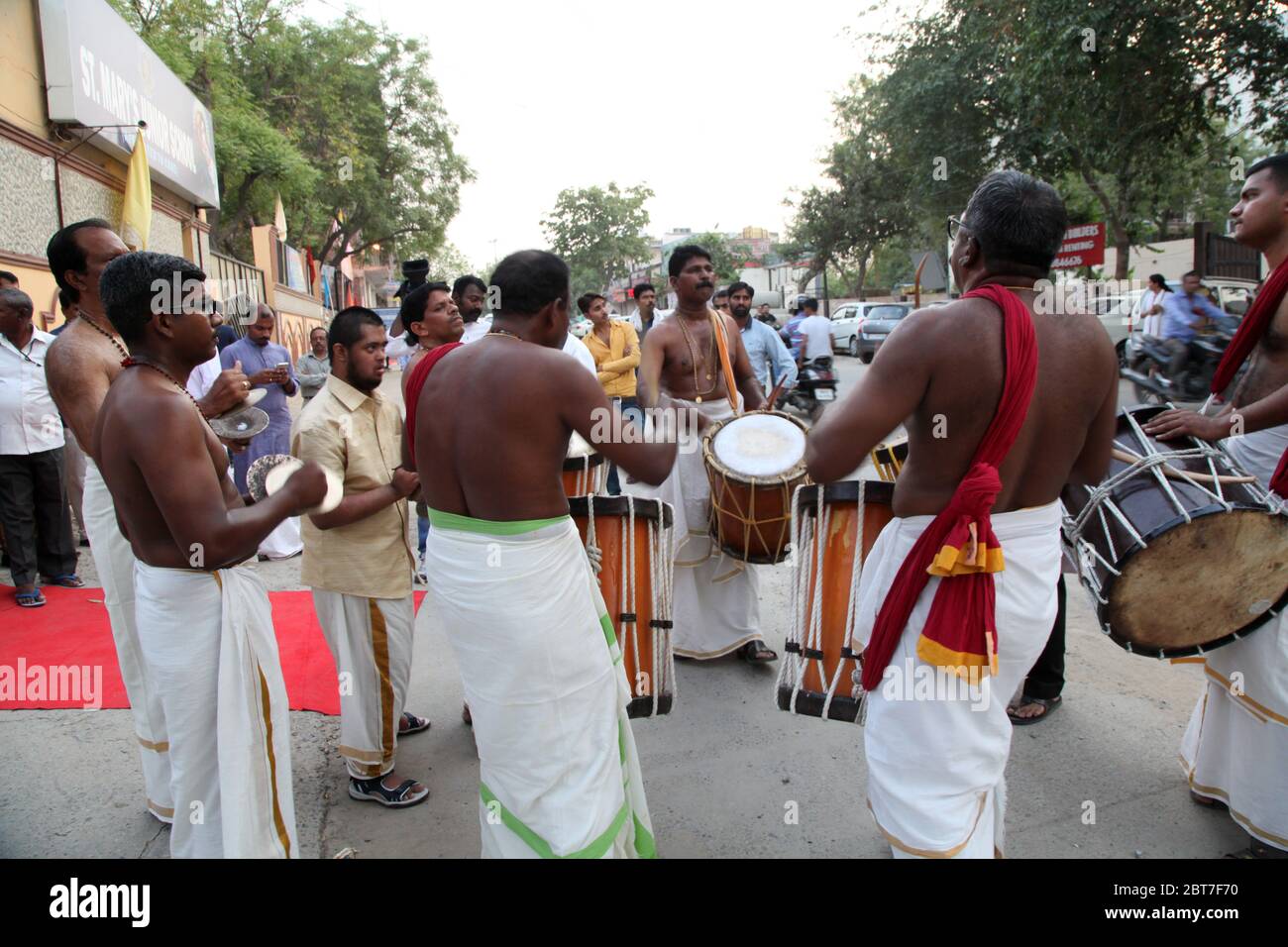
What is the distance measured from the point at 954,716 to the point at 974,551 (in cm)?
46

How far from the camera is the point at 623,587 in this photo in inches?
124

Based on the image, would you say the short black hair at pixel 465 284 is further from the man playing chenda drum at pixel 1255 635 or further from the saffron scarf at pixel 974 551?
the man playing chenda drum at pixel 1255 635

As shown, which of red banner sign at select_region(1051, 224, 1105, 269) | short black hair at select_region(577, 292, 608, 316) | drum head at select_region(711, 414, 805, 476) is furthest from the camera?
red banner sign at select_region(1051, 224, 1105, 269)

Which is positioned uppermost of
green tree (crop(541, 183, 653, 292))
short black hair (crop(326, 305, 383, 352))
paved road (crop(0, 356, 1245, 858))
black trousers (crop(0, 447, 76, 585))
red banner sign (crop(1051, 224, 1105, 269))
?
green tree (crop(541, 183, 653, 292))

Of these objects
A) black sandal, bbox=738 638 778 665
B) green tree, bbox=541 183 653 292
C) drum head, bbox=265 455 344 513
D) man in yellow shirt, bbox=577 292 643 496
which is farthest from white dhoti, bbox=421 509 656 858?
green tree, bbox=541 183 653 292

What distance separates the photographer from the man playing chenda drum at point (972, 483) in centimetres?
214

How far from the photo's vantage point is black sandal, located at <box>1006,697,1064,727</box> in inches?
149

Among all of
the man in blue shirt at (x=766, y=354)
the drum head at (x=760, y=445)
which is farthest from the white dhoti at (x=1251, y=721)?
the man in blue shirt at (x=766, y=354)

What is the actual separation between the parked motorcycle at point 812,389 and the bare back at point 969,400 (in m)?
9.37

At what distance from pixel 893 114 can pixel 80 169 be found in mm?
18463

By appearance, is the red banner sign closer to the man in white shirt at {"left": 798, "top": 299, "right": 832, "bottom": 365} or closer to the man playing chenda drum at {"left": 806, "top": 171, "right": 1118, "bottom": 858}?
the man in white shirt at {"left": 798, "top": 299, "right": 832, "bottom": 365}

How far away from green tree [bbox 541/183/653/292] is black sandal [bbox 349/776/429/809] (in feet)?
205

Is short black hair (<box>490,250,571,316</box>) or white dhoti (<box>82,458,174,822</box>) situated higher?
short black hair (<box>490,250,571,316</box>)

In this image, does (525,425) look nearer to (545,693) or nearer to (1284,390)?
(545,693)
